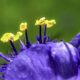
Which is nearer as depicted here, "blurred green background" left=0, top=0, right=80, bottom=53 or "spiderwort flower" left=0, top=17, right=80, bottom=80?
"spiderwort flower" left=0, top=17, right=80, bottom=80

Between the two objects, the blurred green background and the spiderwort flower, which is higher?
the blurred green background

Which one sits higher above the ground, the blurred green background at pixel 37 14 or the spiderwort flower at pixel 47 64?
the blurred green background at pixel 37 14

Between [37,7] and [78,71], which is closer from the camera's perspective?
[78,71]

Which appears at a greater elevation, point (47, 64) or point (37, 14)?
point (37, 14)

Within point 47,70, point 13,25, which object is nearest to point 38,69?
point 47,70

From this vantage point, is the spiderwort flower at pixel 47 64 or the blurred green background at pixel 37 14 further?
the blurred green background at pixel 37 14

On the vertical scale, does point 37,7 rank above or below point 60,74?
above

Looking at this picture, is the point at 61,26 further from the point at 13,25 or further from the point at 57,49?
the point at 57,49

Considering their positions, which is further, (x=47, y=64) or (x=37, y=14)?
(x=37, y=14)
